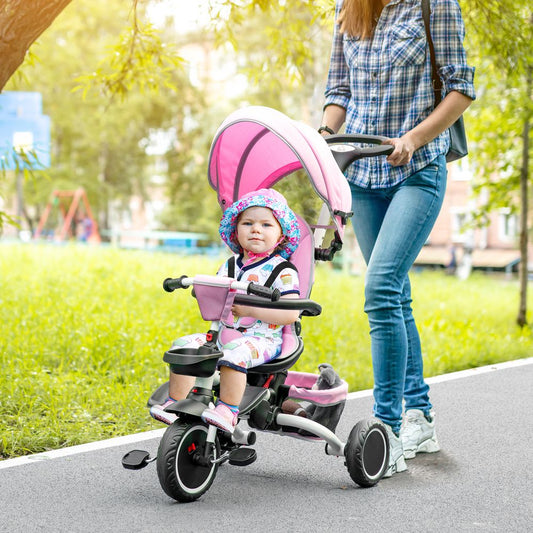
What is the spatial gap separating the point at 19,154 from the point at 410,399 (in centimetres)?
380

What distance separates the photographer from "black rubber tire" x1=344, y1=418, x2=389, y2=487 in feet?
11.9

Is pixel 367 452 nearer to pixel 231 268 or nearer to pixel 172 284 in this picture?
pixel 231 268

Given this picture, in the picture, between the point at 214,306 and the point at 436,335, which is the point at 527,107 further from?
the point at 214,306

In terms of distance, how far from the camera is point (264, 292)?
3328 mm

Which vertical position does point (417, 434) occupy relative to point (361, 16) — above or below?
below

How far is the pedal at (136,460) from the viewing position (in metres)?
3.42

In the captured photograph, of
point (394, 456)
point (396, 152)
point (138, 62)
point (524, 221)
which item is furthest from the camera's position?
point (524, 221)

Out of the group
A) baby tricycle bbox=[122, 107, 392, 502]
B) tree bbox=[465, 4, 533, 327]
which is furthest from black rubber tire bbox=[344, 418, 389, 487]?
tree bbox=[465, 4, 533, 327]

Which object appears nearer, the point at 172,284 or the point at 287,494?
the point at 172,284

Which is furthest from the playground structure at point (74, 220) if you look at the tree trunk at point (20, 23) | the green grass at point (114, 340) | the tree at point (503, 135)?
the tree trunk at point (20, 23)

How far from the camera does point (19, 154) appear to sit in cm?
662

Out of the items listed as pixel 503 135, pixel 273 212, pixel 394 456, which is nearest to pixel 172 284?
Answer: pixel 273 212

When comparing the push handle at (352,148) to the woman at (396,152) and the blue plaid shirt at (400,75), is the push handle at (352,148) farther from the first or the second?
the blue plaid shirt at (400,75)

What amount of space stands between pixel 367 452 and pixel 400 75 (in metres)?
1.75
